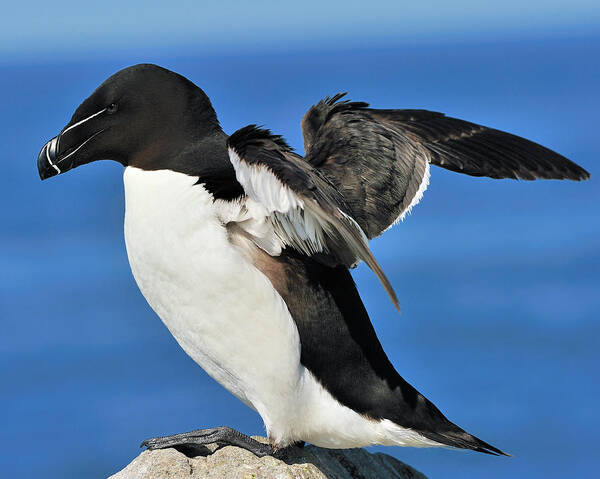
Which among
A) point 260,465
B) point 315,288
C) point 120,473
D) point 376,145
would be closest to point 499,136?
point 376,145

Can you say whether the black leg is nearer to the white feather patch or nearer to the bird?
the bird

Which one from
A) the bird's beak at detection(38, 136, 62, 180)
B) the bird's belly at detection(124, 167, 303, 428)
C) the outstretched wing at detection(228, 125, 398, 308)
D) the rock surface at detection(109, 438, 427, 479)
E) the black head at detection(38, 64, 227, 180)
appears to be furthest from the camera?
the bird's beak at detection(38, 136, 62, 180)

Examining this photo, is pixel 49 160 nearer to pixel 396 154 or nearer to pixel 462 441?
pixel 396 154

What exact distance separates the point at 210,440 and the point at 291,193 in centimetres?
153

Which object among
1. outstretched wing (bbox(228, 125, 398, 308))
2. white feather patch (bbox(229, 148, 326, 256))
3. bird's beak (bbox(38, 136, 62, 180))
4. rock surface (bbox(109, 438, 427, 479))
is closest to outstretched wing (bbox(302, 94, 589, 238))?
white feather patch (bbox(229, 148, 326, 256))

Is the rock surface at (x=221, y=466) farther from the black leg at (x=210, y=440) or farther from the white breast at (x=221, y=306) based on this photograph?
the white breast at (x=221, y=306)

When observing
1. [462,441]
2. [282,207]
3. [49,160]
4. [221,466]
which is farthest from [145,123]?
[462,441]

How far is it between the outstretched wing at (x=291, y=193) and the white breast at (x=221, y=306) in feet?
1.11

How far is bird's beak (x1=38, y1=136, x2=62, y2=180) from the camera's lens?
493 cm

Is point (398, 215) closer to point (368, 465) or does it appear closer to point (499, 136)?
point (499, 136)

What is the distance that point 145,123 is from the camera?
189 inches

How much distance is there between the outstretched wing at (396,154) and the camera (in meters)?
5.28

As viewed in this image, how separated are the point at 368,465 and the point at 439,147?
6.27 ft

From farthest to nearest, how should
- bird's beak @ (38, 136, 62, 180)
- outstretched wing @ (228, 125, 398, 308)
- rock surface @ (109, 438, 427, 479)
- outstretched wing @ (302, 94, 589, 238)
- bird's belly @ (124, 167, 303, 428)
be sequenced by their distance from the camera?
outstretched wing @ (302, 94, 589, 238) < bird's beak @ (38, 136, 62, 180) < rock surface @ (109, 438, 427, 479) < bird's belly @ (124, 167, 303, 428) < outstretched wing @ (228, 125, 398, 308)
